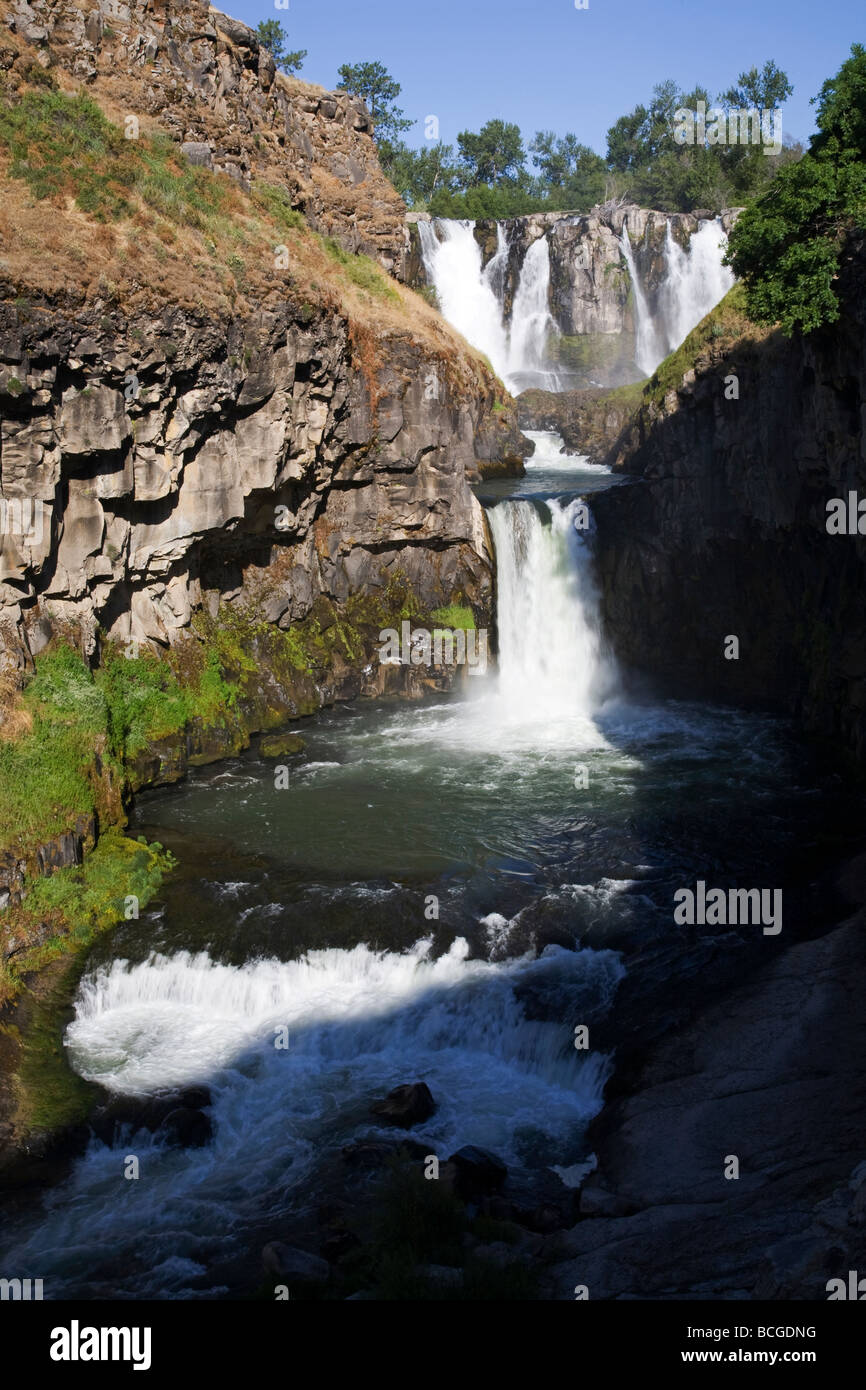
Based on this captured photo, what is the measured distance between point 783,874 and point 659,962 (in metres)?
3.94

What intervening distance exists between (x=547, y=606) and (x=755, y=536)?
21.5ft

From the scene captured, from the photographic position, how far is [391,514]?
29.7 m

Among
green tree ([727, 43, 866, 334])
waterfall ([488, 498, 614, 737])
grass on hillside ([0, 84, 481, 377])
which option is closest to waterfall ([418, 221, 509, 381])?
grass on hillside ([0, 84, 481, 377])

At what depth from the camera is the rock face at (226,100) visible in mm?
27203

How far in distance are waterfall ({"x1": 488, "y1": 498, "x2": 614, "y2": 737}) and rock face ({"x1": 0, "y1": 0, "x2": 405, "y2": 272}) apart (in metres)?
12.4

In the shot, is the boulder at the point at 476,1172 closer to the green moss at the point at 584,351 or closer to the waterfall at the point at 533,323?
the waterfall at the point at 533,323

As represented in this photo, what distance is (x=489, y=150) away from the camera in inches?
3201

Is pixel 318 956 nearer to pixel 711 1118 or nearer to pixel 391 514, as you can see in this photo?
pixel 711 1118

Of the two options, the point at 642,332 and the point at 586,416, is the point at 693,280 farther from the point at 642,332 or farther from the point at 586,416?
the point at 586,416

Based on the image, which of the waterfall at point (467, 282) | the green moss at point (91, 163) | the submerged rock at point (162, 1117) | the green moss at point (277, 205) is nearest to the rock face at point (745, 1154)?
the submerged rock at point (162, 1117)

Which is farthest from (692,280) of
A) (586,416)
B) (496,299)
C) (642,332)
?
(586,416)

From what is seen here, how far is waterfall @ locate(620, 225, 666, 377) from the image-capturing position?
5297cm

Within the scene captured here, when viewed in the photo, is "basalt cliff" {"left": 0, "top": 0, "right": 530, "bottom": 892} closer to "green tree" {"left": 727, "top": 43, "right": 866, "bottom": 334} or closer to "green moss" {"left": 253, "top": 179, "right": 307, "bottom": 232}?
"green moss" {"left": 253, "top": 179, "right": 307, "bottom": 232}
